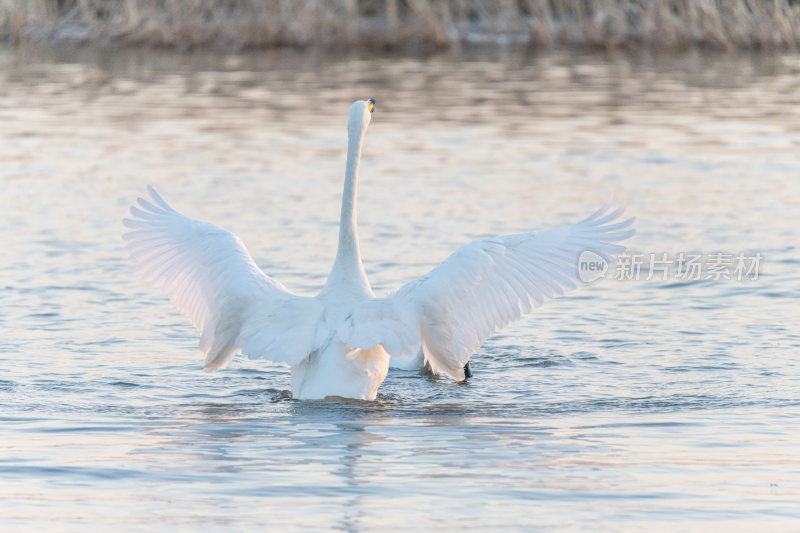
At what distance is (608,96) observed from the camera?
78.1 feet

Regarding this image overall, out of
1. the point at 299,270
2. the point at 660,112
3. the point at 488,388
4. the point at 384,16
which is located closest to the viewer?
the point at 488,388

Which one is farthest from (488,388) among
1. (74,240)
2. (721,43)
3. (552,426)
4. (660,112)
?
(721,43)

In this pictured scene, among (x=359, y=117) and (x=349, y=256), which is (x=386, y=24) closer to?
(x=359, y=117)

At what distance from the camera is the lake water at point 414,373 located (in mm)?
6805

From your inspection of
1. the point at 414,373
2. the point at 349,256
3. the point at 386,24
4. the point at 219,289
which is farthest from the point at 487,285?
the point at 386,24

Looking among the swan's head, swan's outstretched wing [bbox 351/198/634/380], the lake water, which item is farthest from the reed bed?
swan's outstretched wing [bbox 351/198/634/380]

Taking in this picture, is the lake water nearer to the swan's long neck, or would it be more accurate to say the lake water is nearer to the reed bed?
the swan's long neck

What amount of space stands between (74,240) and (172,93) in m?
11.5

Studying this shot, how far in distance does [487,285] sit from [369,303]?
0.68 meters

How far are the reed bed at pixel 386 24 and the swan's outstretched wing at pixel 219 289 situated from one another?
69.1 feet

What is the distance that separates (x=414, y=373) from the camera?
32.8 ft

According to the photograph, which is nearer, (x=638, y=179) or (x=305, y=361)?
(x=305, y=361)

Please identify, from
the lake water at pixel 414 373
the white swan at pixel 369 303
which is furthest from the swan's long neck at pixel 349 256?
the lake water at pixel 414 373

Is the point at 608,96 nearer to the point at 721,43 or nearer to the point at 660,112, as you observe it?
the point at 660,112
